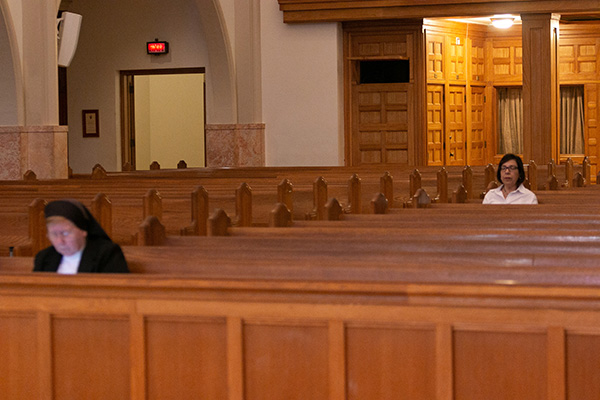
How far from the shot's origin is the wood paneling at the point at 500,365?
2.71 metres

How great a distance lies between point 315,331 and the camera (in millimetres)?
2879

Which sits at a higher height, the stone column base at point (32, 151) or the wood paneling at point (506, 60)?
the wood paneling at point (506, 60)

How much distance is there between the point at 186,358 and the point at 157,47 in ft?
39.9

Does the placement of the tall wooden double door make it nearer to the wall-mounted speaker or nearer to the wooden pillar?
the wooden pillar

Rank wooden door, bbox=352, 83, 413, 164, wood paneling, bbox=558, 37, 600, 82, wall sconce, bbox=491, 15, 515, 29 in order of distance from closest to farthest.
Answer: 1. wall sconce, bbox=491, 15, 515, 29
2. wooden door, bbox=352, 83, 413, 164
3. wood paneling, bbox=558, 37, 600, 82

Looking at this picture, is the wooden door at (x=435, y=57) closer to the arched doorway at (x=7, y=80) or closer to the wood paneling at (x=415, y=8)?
the wood paneling at (x=415, y=8)

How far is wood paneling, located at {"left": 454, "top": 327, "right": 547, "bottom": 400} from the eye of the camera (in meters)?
2.71

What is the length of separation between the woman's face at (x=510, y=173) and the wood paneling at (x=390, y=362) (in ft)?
15.2

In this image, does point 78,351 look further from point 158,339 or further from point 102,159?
point 102,159

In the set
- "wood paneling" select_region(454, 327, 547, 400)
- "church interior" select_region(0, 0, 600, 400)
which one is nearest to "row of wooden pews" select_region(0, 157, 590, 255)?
"church interior" select_region(0, 0, 600, 400)

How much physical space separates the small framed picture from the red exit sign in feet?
4.39

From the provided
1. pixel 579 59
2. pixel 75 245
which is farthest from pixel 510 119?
pixel 75 245

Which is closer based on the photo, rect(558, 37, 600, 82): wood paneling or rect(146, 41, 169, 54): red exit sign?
rect(146, 41, 169, 54): red exit sign

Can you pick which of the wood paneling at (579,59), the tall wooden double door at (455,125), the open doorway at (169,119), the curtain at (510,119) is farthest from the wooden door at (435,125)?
the open doorway at (169,119)
